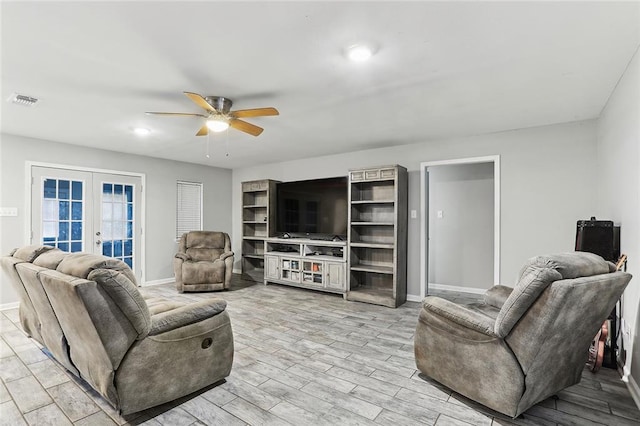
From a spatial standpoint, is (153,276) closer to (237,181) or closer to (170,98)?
(237,181)

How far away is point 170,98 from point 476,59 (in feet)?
8.97

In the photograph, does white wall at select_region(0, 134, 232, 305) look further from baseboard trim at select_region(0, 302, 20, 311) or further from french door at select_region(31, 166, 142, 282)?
french door at select_region(31, 166, 142, 282)

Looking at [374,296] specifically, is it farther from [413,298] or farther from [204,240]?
[204,240]

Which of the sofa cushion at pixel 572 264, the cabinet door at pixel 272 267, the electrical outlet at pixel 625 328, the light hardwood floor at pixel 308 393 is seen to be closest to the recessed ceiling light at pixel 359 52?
the sofa cushion at pixel 572 264

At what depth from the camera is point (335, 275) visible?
5.01m

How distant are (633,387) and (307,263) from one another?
404 centimetres

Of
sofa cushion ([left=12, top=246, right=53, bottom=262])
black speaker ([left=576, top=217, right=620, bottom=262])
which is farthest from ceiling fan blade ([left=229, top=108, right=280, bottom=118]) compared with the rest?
black speaker ([left=576, top=217, right=620, bottom=262])

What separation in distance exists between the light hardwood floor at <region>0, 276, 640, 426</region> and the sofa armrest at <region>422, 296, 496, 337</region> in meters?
0.56

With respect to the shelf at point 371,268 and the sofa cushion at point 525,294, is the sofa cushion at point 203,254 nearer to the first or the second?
the shelf at point 371,268

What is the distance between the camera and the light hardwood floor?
76.4 inches

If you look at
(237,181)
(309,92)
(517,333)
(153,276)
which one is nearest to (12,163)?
(153,276)

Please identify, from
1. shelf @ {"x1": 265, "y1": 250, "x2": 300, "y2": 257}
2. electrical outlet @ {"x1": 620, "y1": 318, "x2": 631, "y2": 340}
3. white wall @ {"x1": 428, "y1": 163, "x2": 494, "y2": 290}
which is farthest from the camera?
shelf @ {"x1": 265, "y1": 250, "x2": 300, "y2": 257}

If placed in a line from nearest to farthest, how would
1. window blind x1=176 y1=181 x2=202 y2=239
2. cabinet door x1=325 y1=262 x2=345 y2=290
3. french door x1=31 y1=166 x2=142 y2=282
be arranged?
french door x1=31 y1=166 x2=142 y2=282, cabinet door x1=325 y1=262 x2=345 y2=290, window blind x1=176 y1=181 x2=202 y2=239

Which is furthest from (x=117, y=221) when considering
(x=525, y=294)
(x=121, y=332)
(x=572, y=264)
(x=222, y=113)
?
(x=572, y=264)
